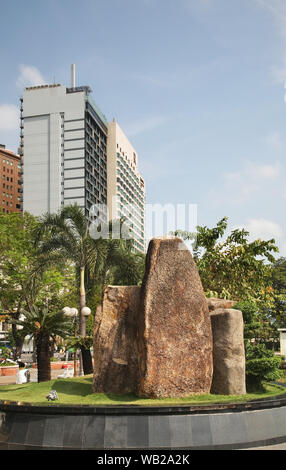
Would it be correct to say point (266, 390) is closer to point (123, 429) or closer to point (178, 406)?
point (178, 406)

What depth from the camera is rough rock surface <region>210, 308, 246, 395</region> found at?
10531mm

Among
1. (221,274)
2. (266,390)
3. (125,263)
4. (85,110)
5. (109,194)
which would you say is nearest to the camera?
(266,390)

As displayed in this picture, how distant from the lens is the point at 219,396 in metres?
10.0

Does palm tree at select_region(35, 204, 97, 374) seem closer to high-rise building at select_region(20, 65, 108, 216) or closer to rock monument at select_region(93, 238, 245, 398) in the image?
rock monument at select_region(93, 238, 245, 398)

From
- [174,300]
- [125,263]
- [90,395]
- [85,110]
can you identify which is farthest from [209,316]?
[85,110]

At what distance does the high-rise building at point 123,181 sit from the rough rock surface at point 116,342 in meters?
74.5

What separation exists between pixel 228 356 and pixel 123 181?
9010 centimetres

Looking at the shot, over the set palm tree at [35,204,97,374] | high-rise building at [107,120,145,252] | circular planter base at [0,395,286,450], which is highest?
high-rise building at [107,120,145,252]

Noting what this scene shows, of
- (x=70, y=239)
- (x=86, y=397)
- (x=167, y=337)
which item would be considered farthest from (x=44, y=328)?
(x=167, y=337)

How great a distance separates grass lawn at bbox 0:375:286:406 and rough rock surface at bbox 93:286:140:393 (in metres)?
0.39

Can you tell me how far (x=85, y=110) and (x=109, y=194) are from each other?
19225mm

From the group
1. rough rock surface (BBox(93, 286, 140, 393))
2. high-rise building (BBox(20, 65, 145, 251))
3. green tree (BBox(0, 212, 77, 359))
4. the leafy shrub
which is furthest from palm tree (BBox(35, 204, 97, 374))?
high-rise building (BBox(20, 65, 145, 251))
